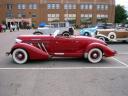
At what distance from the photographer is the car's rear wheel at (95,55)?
11336 millimetres

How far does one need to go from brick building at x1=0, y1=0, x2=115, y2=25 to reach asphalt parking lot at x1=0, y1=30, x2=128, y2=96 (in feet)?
298

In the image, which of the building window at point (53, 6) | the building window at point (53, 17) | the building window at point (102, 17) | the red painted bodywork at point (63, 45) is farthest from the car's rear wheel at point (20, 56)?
the building window at point (102, 17)

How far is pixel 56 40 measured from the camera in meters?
11.6

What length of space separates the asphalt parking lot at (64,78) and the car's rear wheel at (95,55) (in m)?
0.23

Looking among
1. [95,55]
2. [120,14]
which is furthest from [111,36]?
[120,14]

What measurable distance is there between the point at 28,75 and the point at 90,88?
2.40 meters

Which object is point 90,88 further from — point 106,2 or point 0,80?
point 106,2

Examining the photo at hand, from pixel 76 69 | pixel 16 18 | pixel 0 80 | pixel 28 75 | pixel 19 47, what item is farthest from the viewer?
pixel 16 18

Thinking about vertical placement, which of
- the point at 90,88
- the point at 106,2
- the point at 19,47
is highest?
the point at 106,2

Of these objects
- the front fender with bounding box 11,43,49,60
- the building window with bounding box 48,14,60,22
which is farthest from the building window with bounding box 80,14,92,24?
the front fender with bounding box 11,43,49,60

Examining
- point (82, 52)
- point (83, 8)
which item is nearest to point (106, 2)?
point (83, 8)

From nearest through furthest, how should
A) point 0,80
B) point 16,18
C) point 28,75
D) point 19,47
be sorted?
point 0,80 < point 28,75 < point 19,47 < point 16,18

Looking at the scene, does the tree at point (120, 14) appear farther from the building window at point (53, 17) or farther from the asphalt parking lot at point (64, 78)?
the asphalt parking lot at point (64, 78)

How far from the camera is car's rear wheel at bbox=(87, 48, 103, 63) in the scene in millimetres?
11336
